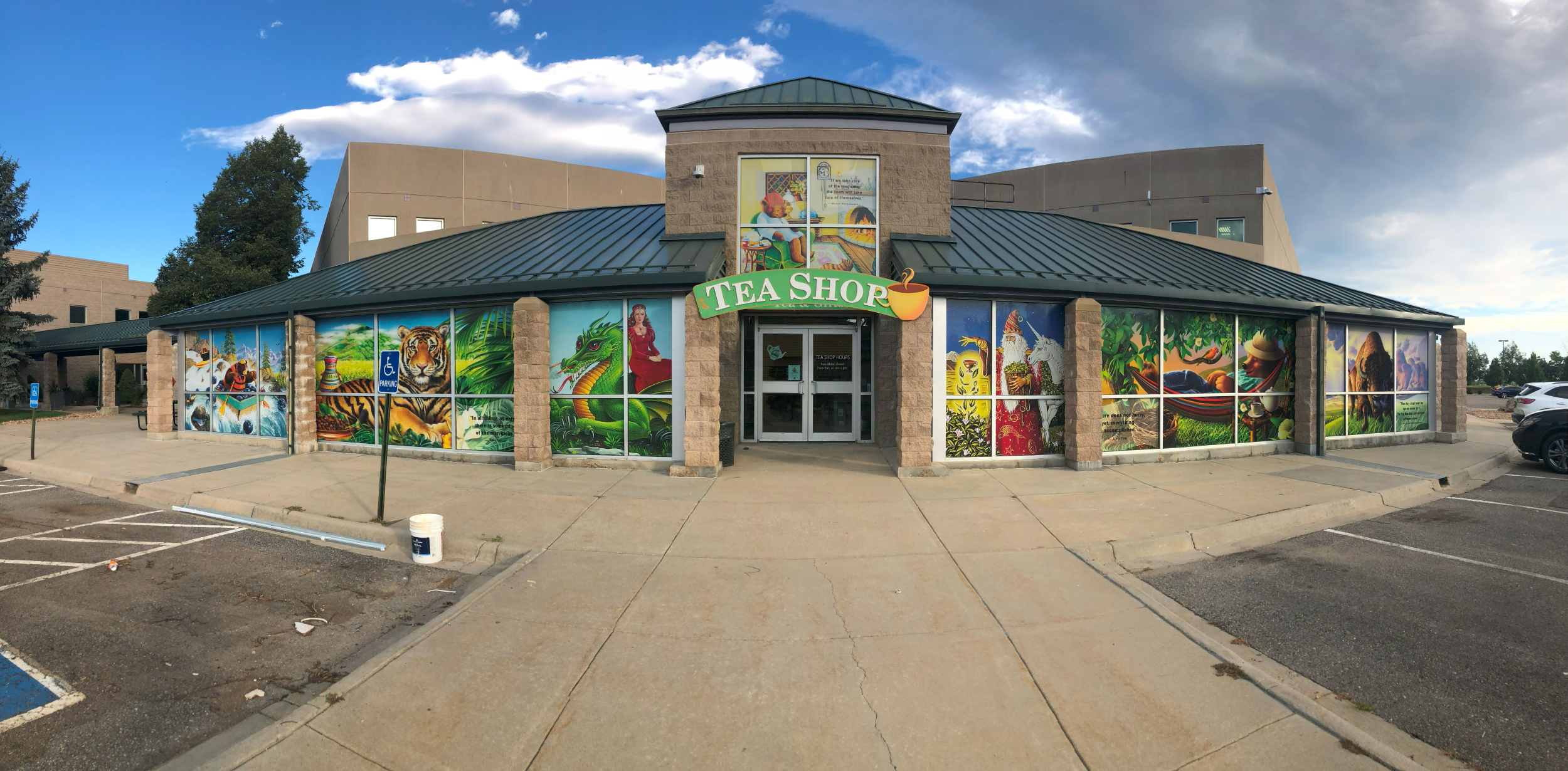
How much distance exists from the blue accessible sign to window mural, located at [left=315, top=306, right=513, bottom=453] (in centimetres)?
372

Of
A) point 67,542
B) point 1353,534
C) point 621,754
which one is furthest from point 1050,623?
point 67,542

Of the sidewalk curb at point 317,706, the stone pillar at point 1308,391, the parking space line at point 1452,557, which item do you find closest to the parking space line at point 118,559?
the sidewalk curb at point 317,706

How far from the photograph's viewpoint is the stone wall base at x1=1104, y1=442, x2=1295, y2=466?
472 inches

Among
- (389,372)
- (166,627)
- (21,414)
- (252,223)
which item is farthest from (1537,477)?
(252,223)

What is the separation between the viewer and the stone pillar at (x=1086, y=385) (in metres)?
11.2

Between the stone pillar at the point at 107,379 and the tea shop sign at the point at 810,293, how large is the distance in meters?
34.5

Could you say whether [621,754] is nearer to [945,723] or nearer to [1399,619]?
[945,723]

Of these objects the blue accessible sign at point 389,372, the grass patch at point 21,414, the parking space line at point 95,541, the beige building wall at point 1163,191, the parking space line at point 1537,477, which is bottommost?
the parking space line at point 95,541

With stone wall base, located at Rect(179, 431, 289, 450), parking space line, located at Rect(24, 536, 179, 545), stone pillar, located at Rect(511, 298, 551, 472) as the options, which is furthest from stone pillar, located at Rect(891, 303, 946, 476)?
stone wall base, located at Rect(179, 431, 289, 450)

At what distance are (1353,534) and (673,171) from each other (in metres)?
12.7

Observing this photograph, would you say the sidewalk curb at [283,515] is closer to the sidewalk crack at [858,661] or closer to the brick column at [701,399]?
the sidewalk crack at [858,661]

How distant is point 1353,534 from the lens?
789 centimetres

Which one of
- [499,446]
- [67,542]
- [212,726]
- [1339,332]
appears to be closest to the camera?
[212,726]

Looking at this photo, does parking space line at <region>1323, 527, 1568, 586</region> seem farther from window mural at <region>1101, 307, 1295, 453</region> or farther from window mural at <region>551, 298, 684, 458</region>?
window mural at <region>551, 298, 684, 458</region>
